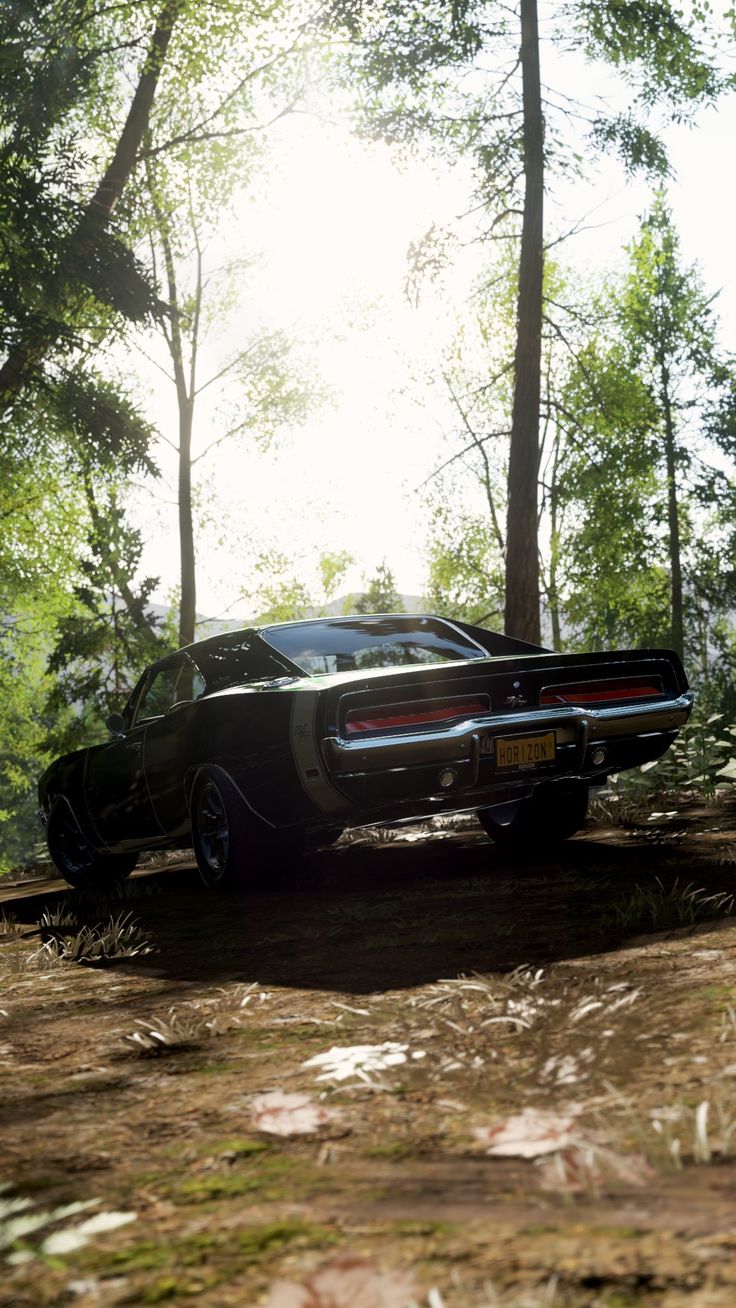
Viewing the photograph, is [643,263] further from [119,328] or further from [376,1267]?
[376,1267]

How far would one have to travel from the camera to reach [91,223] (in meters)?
12.8

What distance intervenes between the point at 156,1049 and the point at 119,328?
11203 millimetres

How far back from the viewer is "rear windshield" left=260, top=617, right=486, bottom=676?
634 centimetres

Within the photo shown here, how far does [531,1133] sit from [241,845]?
4.12 m

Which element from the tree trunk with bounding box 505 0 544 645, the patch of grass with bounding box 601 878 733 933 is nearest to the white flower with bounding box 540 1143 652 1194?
the patch of grass with bounding box 601 878 733 933

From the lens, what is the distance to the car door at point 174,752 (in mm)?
6699

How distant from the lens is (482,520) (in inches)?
1427

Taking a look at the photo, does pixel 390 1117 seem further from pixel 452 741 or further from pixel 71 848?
pixel 71 848

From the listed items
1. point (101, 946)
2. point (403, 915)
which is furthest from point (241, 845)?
point (403, 915)

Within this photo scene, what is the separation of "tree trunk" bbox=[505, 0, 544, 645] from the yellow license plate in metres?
7.03

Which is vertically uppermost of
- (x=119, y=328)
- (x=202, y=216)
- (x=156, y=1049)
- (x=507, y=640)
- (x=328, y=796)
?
(x=202, y=216)

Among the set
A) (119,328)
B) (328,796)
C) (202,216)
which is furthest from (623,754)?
(202,216)

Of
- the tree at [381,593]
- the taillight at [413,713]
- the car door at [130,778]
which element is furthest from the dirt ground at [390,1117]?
the tree at [381,593]

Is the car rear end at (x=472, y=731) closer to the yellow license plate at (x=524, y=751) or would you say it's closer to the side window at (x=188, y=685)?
the yellow license plate at (x=524, y=751)
